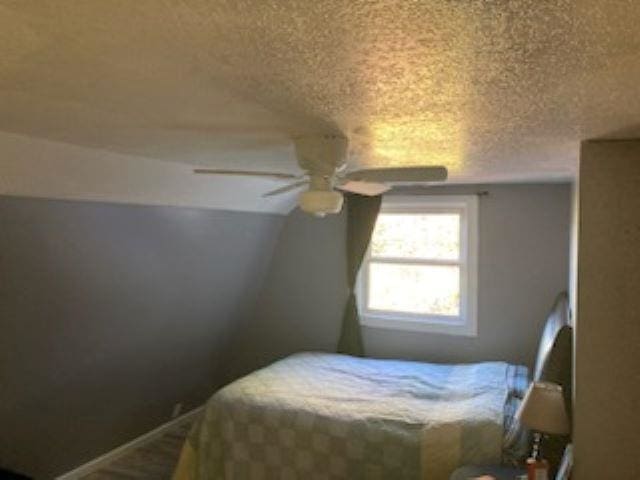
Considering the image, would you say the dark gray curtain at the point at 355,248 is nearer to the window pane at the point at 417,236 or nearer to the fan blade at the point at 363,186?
the window pane at the point at 417,236

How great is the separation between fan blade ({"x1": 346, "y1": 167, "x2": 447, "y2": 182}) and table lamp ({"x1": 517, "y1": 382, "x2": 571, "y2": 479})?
3.43ft

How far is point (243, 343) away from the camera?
16.9 feet

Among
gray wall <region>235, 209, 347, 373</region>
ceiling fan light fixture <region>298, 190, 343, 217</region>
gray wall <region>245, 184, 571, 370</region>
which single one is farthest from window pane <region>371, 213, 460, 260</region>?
ceiling fan light fixture <region>298, 190, 343, 217</region>

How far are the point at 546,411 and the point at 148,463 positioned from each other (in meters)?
3.00

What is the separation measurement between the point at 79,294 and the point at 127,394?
1.33 m

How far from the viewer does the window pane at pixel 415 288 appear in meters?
4.32

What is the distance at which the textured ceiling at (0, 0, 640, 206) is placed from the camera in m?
0.92

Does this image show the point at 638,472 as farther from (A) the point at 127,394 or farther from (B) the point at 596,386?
(A) the point at 127,394

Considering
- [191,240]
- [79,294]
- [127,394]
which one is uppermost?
[191,240]

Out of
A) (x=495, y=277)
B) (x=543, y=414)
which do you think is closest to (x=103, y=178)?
(x=543, y=414)

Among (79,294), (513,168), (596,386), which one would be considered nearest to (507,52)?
(596,386)

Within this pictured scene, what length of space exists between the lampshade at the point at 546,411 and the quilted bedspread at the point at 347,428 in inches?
22.0

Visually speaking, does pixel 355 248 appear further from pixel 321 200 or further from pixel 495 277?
pixel 321 200

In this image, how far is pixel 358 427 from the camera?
286 centimetres
